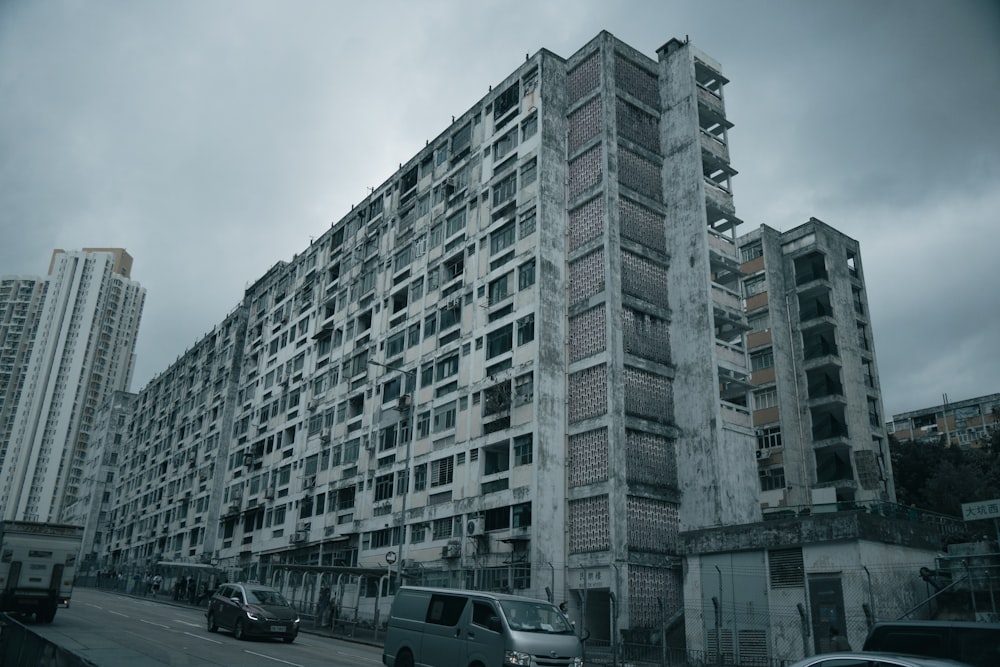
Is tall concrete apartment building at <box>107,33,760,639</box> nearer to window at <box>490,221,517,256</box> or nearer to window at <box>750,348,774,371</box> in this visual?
window at <box>490,221,517,256</box>

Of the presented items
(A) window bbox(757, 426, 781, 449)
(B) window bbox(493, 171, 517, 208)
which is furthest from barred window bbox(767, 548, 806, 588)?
(A) window bbox(757, 426, 781, 449)

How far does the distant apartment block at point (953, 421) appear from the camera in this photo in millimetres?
89438

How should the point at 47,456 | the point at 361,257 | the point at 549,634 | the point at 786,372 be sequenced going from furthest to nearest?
the point at 47,456 → the point at 361,257 → the point at 786,372 → the point at 549,634

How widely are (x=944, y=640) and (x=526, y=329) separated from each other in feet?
100

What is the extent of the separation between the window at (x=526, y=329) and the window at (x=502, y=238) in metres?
5.67

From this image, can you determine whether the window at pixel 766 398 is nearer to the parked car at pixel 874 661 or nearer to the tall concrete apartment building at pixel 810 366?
the tall concrete apartment building at pixel 810 366

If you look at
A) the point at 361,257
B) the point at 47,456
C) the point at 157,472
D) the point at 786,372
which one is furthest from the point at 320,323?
the point at 47,456

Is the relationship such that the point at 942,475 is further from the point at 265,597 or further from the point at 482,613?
the point at 482,613

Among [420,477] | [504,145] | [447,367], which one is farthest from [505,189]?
[420,477]

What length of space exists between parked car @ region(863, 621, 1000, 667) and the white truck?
1004 inches

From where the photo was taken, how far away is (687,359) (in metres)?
40.5

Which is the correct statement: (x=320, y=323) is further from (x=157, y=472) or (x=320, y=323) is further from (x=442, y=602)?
(x=442, y=602)

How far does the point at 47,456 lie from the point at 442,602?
499 ft

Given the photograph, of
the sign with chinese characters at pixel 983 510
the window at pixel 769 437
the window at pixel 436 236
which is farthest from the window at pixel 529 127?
the sign with chinese characters at pixel 983 510
